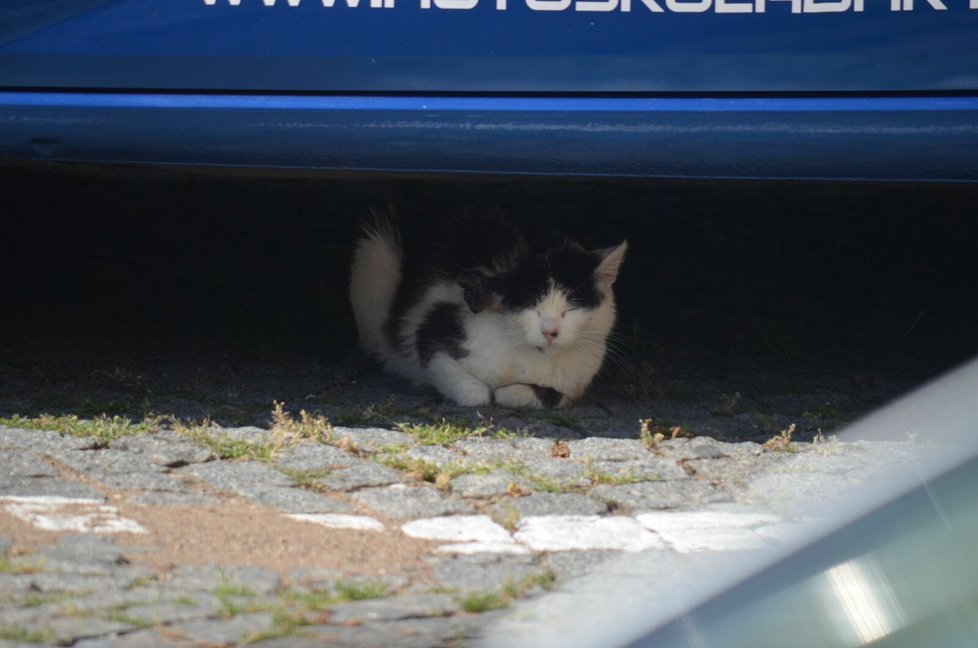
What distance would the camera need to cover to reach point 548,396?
13.7ft

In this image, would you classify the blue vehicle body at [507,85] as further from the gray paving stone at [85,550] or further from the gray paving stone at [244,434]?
the gray paving stone at [85,550]

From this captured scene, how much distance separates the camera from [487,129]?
354cm

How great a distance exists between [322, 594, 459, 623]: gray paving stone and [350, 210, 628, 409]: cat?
1.68 m

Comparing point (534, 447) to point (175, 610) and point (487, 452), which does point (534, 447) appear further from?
point (175, 610)

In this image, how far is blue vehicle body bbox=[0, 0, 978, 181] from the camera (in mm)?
3404

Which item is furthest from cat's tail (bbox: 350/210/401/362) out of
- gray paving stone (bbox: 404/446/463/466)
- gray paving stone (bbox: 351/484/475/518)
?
gray paving stone (bbox: 351/484/475/518)

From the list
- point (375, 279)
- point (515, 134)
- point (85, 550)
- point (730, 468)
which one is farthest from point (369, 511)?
point (375, 279)

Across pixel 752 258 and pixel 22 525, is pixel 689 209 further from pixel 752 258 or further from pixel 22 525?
pixel 22 525

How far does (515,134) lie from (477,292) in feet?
2.66

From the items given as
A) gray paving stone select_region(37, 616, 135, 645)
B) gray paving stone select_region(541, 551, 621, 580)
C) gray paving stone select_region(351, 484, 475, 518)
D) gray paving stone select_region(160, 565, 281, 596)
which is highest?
gray paving stone select_region(37, 616, 135, 645)

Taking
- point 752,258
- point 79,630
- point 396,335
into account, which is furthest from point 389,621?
point 752,258

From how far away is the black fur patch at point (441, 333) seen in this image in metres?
4.30

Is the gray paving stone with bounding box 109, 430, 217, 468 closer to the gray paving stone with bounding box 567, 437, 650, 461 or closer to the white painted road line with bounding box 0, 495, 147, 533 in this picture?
the white painted road line with bounding box 0, 495, 147, 533

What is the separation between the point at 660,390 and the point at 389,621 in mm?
2105
